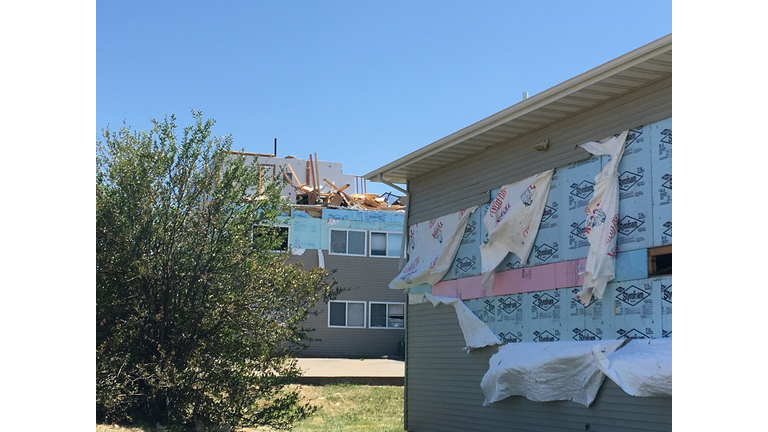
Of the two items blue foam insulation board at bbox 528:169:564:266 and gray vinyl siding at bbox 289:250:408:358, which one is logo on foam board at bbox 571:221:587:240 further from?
gray vinyl siding at bbox 289:250:408:358

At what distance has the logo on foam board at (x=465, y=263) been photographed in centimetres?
1224

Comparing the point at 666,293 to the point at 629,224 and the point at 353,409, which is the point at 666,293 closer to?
the point at 629,224

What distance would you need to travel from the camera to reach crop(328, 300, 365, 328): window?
88.3 feet

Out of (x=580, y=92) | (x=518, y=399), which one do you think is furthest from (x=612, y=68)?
(x=518, y=399)

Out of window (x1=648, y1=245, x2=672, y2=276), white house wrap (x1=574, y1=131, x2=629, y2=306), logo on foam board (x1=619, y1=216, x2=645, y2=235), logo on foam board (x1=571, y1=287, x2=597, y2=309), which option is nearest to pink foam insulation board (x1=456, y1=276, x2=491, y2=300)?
logo on foam board (x1=571, y1=287, x2=597, y2=309)

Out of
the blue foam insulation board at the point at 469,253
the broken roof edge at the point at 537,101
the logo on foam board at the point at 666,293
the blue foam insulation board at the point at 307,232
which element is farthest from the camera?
the blue foam insulation board at the point at 307,232

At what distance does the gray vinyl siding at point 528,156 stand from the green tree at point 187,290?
2.87 m

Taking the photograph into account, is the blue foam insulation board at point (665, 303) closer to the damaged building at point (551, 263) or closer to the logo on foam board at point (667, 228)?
the damaged building at point (551, 263)


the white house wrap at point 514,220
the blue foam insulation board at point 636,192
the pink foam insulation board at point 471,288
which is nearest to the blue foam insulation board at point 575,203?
the white house wrap at point 514,220

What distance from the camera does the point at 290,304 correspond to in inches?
486

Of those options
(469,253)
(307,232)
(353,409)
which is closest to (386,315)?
(307,232)

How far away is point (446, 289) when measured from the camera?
1286cm
